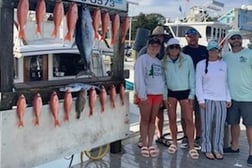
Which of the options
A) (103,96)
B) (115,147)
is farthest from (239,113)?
(103,96)

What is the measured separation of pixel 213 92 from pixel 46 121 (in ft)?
6.76

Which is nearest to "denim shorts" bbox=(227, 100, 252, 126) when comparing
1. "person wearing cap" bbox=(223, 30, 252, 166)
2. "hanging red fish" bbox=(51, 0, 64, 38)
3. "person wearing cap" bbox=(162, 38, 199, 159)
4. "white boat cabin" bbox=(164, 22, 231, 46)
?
"person wearing cap" bbox=(223, 30, 252, 166)

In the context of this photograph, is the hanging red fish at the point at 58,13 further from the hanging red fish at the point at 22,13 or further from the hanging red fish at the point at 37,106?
the hanging red fish at the point at 37,106

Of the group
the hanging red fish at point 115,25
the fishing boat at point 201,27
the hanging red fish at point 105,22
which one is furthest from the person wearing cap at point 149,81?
the fishing boat at point 201,27

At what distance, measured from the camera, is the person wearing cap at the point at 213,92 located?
4.91 m

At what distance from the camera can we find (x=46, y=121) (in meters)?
3.89

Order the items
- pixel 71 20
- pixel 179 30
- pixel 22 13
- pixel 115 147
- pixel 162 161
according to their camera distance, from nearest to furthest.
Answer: pixel 22 13, pixel 71 20, pixel 162 161, pixel 115 147, pixel 179 30

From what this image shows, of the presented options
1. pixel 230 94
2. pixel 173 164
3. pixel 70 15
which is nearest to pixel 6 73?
pixel 70 15

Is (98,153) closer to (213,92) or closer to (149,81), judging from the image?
(149,81)

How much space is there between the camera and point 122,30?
16.0ft

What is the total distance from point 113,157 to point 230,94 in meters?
1.58

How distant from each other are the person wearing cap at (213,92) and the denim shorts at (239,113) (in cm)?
11

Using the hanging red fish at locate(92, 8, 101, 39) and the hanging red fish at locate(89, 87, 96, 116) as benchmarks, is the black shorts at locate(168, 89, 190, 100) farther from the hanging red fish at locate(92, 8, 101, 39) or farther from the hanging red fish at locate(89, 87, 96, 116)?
the hanging red fish at locate(92, 8, 101, 39)

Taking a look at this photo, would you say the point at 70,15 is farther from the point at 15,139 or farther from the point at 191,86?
the point at 191,86
